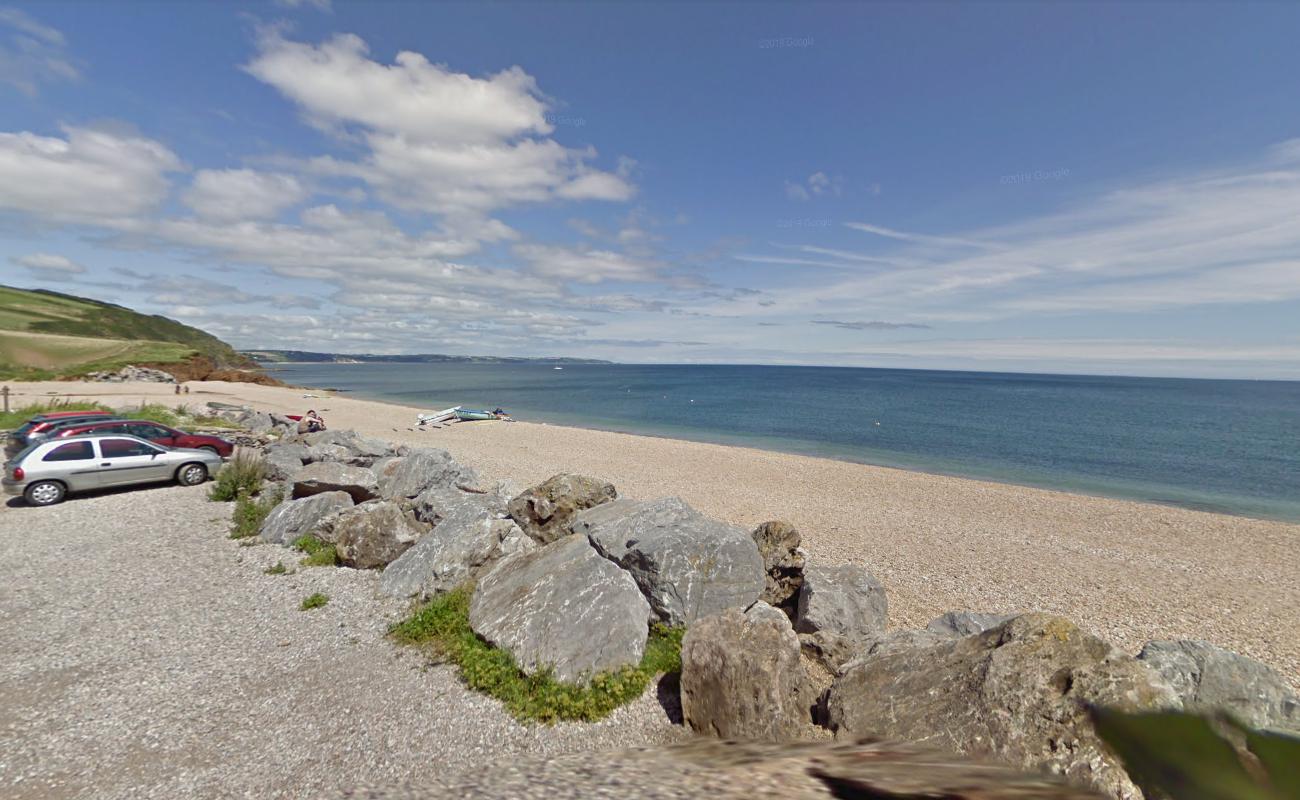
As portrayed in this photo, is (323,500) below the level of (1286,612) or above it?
above

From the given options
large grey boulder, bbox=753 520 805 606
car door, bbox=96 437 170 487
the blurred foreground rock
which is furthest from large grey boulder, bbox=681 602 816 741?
car door, bbox=96 437 170 487

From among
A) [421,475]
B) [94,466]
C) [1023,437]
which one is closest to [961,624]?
[421,475]

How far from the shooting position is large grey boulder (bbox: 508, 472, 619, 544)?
34.4 ft

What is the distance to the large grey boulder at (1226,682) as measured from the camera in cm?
552

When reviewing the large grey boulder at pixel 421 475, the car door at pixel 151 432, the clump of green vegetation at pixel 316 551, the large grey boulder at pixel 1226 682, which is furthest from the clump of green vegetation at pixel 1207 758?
the car door at pixel 151 432

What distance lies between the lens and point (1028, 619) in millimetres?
5461

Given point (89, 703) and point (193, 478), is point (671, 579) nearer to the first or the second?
point (89, 703)

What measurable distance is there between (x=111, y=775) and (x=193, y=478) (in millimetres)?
13822

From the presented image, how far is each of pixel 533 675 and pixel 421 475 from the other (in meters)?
8.86

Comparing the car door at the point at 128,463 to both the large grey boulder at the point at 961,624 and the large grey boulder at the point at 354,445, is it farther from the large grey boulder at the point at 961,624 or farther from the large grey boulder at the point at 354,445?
the large grey boulder at the point at 961,624

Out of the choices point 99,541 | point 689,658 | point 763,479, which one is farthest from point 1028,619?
point 763,479

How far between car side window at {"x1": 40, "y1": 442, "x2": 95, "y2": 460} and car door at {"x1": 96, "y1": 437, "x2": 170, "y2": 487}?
0.23 metres

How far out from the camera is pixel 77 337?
255 feet

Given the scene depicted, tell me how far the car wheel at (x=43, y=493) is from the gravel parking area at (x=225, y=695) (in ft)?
16.7
